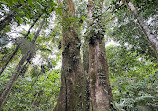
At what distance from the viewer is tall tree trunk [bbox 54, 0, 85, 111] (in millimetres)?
3174

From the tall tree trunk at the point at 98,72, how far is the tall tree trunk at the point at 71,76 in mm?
878

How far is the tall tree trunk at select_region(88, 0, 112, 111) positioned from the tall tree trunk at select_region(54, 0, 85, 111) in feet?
2.88

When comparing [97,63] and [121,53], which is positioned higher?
[121,53]

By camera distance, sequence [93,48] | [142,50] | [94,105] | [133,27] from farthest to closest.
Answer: [133,27] → [142,50] → [93,48] → [94,105]

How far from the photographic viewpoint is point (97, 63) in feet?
9.04

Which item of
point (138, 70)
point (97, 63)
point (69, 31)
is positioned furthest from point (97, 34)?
point (138, 70)

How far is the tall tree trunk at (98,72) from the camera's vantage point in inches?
89.6

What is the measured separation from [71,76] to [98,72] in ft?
4.16

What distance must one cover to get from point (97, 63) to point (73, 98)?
1.37 metres

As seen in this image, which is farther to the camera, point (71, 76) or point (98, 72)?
point (71, 76)

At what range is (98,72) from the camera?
103 inches

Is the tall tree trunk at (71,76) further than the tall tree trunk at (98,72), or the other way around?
the tall tree trunk at (71,76)

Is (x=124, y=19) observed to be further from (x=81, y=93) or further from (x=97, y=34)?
(x=81, y=93)

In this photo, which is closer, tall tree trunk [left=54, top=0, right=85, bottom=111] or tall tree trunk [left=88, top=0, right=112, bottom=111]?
tall tree trunk [left=88, top=0, right=112, bottom=111]
